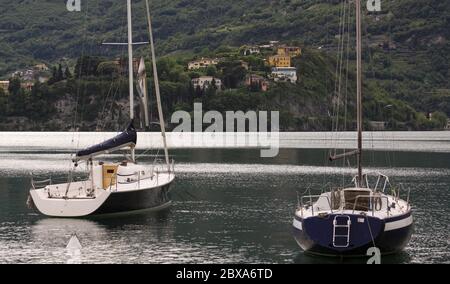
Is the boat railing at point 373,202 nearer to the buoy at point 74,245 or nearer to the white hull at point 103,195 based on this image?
the buoy at point 74,245

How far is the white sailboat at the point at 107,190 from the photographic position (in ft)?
154

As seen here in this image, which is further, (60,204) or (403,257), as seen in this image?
(60,204)

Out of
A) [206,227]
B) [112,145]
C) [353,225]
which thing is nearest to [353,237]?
[353,225]

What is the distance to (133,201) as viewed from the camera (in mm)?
48969

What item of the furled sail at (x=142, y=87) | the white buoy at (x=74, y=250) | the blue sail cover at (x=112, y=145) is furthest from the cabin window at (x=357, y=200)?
the furled sail at (x=142, y=87)

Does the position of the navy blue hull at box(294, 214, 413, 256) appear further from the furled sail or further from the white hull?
the furled sail

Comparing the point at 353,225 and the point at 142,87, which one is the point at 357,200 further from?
the point at 142,87

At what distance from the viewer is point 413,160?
111438mm

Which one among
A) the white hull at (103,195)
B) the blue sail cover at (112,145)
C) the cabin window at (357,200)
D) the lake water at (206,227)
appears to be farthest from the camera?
the blue sail cover at (112,145)

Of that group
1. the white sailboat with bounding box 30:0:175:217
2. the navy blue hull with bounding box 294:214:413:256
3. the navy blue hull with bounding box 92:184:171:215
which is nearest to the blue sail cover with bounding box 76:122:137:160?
the white sailboat with bounding box 30:0:175:217

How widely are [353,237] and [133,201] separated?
1898 cm
